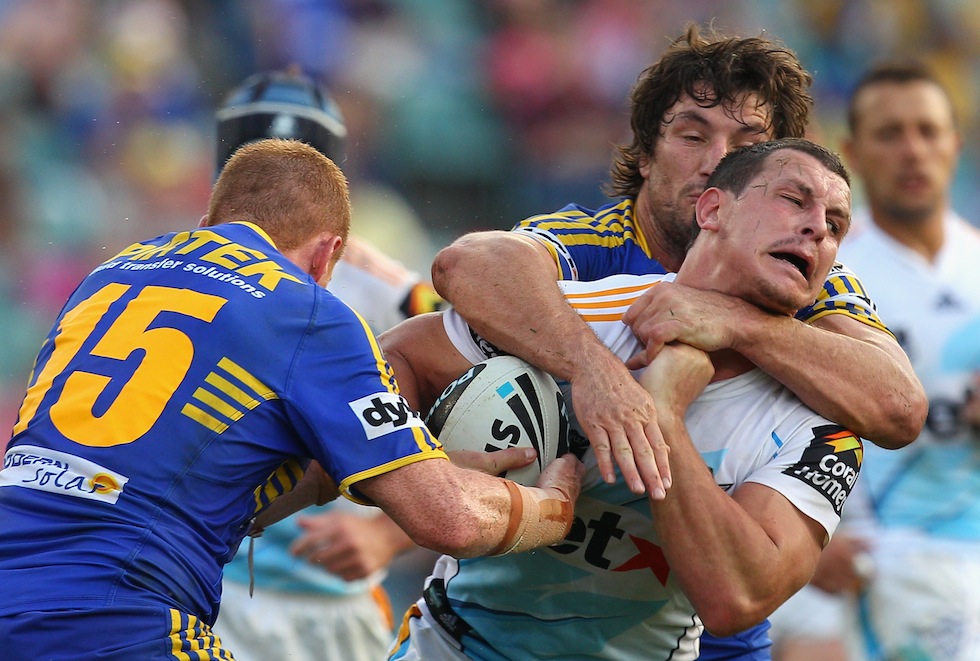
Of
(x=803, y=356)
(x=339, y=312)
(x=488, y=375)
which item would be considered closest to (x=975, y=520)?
(x=803, y=356)

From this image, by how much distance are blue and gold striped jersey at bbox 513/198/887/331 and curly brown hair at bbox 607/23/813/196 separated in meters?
0.42

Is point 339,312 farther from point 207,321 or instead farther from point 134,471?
point 134,471

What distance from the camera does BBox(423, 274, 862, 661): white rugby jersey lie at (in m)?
3.26

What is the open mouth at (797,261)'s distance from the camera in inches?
129

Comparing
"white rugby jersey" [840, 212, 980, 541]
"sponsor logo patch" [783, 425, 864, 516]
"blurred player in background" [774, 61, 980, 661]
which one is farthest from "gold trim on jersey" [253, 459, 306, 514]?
"white rugby jersey" [840, 212, 980, 541]

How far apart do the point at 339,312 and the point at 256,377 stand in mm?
260

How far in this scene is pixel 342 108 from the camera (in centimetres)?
929

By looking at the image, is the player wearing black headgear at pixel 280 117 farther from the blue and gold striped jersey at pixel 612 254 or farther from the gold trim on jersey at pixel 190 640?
the gold trim on jersey at pixel 190 640

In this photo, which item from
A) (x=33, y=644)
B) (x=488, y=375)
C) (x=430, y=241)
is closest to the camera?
(x=33, y=644)

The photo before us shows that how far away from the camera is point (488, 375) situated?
3.27 meters

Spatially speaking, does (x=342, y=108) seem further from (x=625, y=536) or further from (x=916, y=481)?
(x=625, y=536)

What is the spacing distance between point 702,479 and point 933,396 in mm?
3832

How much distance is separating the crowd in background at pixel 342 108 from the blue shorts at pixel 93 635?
573 centimetres

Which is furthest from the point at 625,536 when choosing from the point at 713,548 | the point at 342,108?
the point at 342,108
